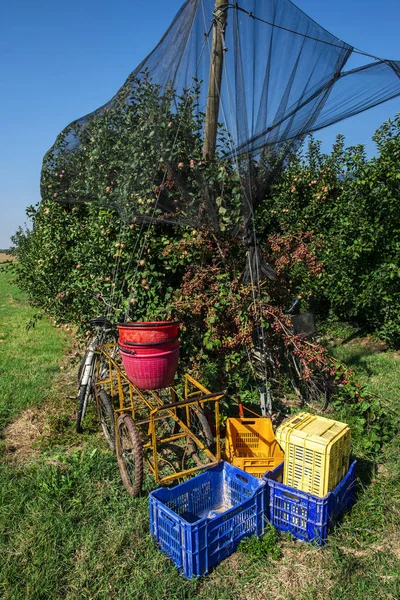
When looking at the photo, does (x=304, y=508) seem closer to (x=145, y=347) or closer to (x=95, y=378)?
(x=145, y=347)

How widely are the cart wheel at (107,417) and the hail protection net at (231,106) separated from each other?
5.21 feet

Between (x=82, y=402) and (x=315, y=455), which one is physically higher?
(x=315, y=455)

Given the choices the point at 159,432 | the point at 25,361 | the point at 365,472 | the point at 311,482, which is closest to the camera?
the point at 311,482

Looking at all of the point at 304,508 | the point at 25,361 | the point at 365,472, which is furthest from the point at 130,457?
the point at 25,361

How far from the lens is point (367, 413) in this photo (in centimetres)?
371

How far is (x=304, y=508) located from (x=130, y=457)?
1.34 m

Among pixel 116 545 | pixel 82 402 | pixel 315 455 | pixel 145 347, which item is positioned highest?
pixel 145 347

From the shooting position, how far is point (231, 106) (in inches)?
129

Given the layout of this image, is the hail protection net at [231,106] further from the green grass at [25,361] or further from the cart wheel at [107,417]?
the green grass at [25,361]

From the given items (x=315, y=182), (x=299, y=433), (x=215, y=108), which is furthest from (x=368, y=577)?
(x=315, y=182)

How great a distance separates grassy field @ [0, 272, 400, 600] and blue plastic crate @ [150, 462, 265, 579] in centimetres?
8

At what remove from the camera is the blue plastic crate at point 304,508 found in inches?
97.3

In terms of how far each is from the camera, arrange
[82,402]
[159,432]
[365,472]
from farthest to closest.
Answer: [159,432] < [82,402] < [365,472]

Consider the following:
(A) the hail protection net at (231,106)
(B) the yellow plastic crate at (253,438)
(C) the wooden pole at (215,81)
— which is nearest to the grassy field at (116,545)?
(B) the yellow plastic crate at (253,438)
